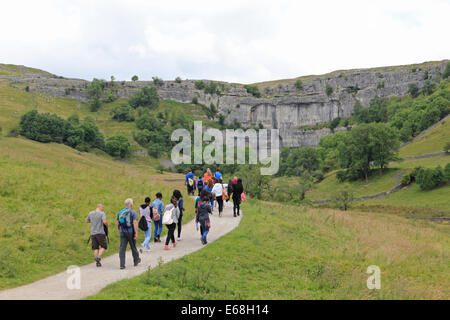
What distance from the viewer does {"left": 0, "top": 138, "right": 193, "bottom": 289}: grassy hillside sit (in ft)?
39.1

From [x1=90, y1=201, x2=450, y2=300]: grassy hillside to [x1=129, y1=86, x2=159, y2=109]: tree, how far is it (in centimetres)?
14015

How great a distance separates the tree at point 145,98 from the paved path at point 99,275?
14260 cm

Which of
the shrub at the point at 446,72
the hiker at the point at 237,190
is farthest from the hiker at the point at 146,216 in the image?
the shrub at the point at 446,72

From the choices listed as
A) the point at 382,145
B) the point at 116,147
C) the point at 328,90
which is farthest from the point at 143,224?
the point at 328,90

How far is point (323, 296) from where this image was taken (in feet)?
36.9

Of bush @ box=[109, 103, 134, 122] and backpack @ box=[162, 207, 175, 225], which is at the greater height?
bush @ box=[109, 103, 134, 122]

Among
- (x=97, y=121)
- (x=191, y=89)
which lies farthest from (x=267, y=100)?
(x=97, y=121)

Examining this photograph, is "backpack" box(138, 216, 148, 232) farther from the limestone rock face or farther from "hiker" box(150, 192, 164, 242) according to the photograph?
the limestone rock face

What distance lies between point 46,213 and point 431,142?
3577 inches

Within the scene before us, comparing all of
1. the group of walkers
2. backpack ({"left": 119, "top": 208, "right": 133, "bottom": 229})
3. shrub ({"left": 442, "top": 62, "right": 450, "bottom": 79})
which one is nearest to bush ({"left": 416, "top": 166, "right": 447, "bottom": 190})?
the group of walkers

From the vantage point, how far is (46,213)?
16.8 m

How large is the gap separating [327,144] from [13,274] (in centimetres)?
12753

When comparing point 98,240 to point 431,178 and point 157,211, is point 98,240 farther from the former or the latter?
point 431,178

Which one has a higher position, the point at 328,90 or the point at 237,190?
the point at 328,90
